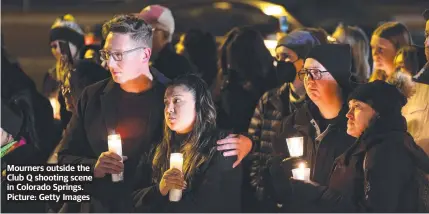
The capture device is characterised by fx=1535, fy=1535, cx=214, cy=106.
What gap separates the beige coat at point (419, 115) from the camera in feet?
32.9

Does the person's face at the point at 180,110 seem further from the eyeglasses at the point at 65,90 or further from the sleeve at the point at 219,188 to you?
the eyeglasses at the point at 65,90

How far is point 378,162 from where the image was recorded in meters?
9.60

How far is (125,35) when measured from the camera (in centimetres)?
989

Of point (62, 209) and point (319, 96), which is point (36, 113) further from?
point (319, 96)

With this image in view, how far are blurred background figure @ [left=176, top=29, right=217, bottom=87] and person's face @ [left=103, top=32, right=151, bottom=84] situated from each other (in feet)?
4.05

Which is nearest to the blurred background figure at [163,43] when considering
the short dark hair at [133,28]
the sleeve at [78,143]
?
the short dark hair at [133,28]

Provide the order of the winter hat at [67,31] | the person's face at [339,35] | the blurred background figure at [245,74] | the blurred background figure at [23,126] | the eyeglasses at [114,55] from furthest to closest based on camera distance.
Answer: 1. the winter hat at [67,31]
2. the person's face at [339,35]
3. the blurred background figure at [245,74]
4. the blurred background figure at [23,126]
5. the eyeglasses at [114,55]

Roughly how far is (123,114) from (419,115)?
6.40ft

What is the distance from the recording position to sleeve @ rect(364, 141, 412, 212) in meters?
9.59

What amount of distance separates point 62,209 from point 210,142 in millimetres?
1240

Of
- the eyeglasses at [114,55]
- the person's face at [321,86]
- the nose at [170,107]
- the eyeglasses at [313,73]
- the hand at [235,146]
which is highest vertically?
the eyeglasses at [114,55]

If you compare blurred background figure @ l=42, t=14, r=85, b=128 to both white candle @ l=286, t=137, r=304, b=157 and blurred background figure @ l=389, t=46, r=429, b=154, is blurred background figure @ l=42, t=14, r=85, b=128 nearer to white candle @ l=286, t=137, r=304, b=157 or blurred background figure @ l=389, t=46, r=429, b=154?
white candle @ l=286, t=137, r=304, b=157

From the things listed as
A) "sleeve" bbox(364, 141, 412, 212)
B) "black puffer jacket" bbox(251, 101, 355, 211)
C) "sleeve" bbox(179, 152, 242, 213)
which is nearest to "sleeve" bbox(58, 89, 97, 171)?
"sleeve" bbox(179, 152, 242, 213)

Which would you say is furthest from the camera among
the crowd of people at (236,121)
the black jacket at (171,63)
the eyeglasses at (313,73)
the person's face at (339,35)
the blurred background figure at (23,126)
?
the person's face at (339,35)
